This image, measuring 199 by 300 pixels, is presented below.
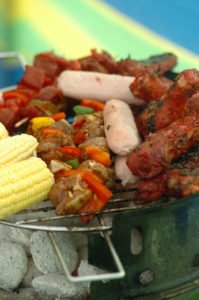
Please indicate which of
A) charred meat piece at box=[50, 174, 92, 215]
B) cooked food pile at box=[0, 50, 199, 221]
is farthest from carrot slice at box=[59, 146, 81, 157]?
charred meat piece at box=[50, 174, 92, 215]

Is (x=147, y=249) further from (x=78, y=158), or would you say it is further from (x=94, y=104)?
(x=94, y=104)

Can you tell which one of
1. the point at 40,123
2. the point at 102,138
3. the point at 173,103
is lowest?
the point at 40,123

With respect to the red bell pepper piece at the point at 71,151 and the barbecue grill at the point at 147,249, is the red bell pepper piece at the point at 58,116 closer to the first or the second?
the red bell pepper piece at the point at 71,151

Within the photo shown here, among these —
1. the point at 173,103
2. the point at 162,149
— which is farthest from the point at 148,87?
the point at 162,149

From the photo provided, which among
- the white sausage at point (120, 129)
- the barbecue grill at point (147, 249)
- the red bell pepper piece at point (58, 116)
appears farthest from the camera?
the red bell pepper piece at point (58, 116)

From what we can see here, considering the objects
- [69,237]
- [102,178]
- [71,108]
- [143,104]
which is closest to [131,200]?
[102,178]

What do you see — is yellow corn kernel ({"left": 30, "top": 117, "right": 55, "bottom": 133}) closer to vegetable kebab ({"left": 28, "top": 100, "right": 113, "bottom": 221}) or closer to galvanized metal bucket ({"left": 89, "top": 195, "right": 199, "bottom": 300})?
vegetable kebab ({"left": 28, "top": 100, "right": 113, "bottom": 221})

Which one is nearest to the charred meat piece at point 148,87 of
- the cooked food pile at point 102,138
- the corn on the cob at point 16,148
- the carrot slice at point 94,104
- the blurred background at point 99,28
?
the cooked food pile at point 102,138
